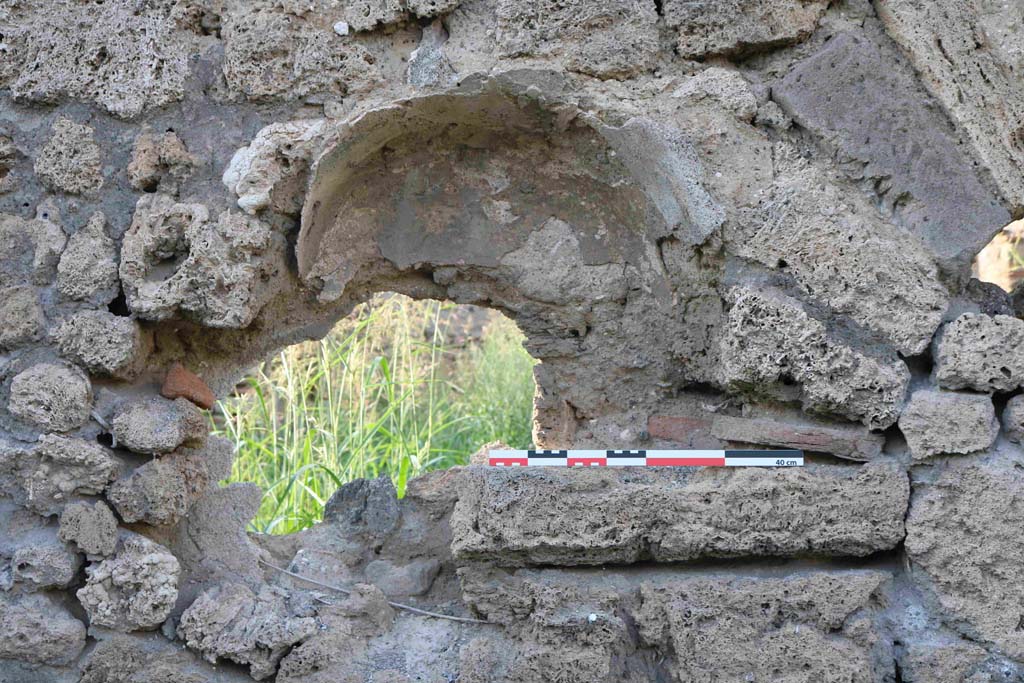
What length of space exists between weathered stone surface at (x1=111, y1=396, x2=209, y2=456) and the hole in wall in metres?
3.95

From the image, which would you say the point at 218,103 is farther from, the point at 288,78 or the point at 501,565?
the point at 501,565

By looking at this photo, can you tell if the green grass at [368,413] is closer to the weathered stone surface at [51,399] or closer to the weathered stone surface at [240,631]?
the weathered stone surface at [240,631]

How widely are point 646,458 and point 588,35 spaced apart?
3.46 feet

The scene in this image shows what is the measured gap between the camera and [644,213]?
253 cm

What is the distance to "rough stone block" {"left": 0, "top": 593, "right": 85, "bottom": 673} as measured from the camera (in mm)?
2385

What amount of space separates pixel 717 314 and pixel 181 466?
4.56ft

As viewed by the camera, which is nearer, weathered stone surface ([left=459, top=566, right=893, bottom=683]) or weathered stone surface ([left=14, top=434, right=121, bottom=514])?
weathered stone surface ([left=459, top=566, right=893, bottom=683])

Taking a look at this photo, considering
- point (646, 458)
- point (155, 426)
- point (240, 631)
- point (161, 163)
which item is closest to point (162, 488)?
point (155, 426)

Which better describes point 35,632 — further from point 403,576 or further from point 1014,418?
point 1014,418

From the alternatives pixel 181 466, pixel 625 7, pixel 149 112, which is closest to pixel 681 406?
pixel 625 7

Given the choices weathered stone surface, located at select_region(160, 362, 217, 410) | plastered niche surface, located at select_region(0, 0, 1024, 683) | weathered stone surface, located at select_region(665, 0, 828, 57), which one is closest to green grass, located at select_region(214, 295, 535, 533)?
weathered stone surface, located at select_region(160, 362, 217, 410)

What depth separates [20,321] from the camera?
253 centimetres

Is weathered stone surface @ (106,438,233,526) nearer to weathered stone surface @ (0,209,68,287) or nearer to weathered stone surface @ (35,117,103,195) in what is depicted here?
weathered stone surface @ (0,209,68,287)

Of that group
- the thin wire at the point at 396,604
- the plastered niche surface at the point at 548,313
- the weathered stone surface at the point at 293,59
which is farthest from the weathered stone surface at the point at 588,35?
the thin wire at the point at 396,604
